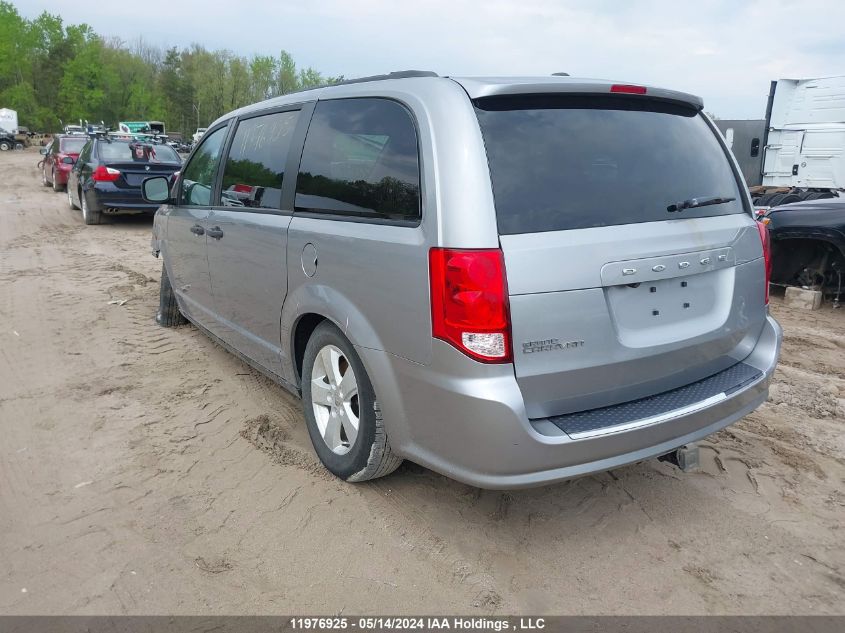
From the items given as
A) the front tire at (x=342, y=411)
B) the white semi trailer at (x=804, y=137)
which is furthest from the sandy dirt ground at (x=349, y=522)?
the white semi trailer at (x=804, y=137)

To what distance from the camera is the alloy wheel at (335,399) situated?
3119 mm

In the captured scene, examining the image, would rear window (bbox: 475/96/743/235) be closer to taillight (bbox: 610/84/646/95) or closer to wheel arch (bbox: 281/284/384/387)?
taillight (bbox: 610/84/646/95)

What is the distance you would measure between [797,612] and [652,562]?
53 centimetres

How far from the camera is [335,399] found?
3.22 m

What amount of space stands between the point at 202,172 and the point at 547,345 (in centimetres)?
337

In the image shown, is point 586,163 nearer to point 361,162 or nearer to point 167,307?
point 361,162

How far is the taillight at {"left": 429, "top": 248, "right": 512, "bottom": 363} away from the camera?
93.4 inches

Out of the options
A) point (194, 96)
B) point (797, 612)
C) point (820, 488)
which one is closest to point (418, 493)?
point (797, 612)

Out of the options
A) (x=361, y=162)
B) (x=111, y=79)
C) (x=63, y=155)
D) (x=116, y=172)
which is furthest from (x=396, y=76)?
(x=111, y=79)

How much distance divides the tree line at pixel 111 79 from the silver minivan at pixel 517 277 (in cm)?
7438

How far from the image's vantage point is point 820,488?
3332 mm

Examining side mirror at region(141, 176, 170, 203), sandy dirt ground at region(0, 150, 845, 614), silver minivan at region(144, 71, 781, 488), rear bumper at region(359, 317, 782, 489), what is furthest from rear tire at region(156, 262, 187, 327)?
rear bumper at region(359, 317, 782, 489)

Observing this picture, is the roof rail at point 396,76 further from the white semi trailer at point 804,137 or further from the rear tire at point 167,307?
the white semi trailer at point 804,137

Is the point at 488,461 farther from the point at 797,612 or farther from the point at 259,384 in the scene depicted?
the point at 259,384
